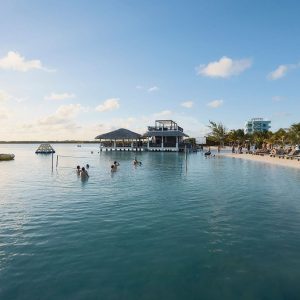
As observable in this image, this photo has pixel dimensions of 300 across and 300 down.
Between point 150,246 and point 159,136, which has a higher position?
point 159,136

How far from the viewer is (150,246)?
13.4m

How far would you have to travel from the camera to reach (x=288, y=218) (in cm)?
1806

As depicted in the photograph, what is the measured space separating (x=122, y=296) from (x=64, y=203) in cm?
1462

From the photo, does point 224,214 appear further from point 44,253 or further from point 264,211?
point 44,253

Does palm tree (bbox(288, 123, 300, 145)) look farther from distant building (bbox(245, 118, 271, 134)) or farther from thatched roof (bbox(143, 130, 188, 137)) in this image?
distant building (bbox(245, 118, 271, 134))

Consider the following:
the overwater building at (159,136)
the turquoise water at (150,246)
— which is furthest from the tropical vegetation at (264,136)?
the turquoise water at (150,246)

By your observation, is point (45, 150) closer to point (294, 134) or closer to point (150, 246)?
point (294, 134)

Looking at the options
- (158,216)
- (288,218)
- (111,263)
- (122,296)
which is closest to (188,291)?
(122,296)

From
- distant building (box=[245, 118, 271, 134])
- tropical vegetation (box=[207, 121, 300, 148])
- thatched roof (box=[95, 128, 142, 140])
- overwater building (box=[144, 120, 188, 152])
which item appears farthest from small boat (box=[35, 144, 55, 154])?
distant building (box=[245, 118, 271, 134])

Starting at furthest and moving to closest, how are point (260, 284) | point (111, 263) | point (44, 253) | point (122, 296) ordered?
1. point (44, 253)
2. point (111, 263)
3. point (260, 284)
4. point (122, 296)

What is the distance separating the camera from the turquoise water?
966 centimetres

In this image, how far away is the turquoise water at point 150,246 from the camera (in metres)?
9.66

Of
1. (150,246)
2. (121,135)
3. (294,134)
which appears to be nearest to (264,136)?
(294,134)

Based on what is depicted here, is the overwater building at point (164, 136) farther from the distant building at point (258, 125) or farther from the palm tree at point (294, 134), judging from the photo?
the distant building at point (258, 125)
